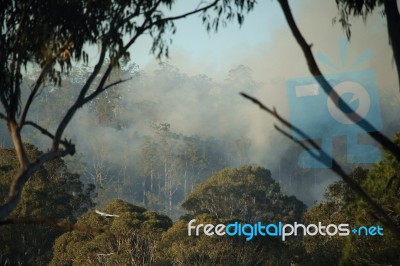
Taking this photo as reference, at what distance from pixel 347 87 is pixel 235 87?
54114 millimetres

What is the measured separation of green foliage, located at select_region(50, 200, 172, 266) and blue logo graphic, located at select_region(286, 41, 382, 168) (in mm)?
30437

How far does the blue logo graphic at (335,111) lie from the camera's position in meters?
64.8

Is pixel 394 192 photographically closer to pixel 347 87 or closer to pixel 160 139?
pixel 347 87

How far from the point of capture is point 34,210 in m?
35.6

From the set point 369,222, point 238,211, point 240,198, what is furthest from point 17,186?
point 238,211

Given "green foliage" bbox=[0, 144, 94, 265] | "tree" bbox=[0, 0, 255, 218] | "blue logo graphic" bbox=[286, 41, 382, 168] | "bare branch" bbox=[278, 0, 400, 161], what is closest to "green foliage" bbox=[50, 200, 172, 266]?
"green foliage" bbox=[0, 144, 94, 265]

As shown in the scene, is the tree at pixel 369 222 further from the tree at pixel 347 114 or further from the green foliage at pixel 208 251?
the tree at pixel 347 114

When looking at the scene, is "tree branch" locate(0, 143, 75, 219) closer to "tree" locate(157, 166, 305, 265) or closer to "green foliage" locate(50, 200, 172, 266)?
"green foliage" locate(50, 200, 172, 266)

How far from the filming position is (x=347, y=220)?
25.1 meters

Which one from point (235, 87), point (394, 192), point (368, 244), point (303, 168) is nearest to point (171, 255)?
point (368, 244)

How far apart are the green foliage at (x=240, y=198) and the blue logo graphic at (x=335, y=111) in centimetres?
1234

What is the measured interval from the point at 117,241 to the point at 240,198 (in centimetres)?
2058

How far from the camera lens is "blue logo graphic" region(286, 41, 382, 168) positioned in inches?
2549

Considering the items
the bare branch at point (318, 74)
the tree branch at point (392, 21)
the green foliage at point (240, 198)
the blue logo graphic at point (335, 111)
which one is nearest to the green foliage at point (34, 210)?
the green foliage at point (240, 198)
